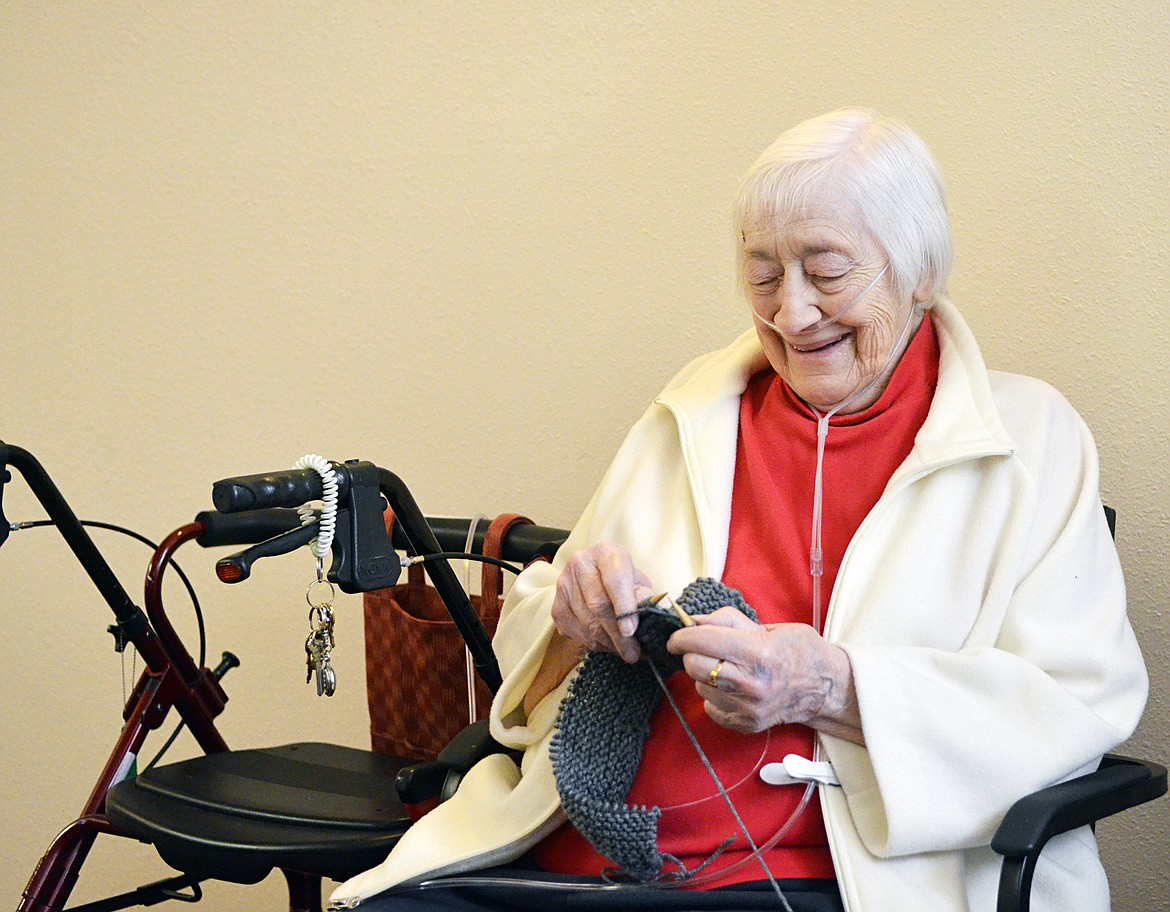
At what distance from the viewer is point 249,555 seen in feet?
3.47

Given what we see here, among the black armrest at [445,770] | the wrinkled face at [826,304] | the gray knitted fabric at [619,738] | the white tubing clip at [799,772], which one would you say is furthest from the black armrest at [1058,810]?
the black armrest at [445,770]

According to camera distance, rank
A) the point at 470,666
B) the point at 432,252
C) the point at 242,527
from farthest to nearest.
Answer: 1. the point at 432,252
2. the point at 470,666
3. the point at 242,527

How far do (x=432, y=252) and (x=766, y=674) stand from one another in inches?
49.2

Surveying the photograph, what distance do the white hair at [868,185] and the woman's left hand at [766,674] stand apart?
0.46m

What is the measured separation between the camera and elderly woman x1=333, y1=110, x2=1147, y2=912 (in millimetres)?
1194

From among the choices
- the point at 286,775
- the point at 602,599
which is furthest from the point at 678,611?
the point at 286,775

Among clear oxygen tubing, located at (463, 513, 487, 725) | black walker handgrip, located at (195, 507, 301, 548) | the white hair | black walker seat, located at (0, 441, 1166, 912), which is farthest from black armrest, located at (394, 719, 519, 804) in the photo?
the white hair

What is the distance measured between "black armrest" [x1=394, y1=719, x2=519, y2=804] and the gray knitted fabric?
229 millimetres

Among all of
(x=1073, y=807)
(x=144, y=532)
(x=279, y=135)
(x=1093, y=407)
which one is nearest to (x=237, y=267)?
(x=279, y=135)

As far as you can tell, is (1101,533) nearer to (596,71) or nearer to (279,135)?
(596,71)

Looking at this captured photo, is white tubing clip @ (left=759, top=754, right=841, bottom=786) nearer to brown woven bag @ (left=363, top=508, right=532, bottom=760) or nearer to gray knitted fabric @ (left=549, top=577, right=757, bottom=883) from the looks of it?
gray knitted fabric @ (left=549, top=577, right=757, bottom=883)

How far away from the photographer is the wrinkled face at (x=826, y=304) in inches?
54.1

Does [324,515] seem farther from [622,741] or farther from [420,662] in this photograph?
[420,662]

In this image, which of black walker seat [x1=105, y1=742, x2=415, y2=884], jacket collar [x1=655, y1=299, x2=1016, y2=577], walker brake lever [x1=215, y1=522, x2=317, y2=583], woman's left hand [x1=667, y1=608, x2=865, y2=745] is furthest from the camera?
black walker seat [x1=105, y1=742, x2=415, y2=884]
